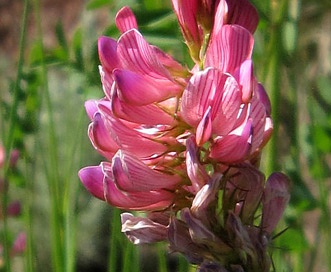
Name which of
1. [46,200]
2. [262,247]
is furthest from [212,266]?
[46,200]

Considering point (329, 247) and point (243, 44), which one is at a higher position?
point (243, 44)

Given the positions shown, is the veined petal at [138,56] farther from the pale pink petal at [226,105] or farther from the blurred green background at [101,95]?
the blurred green background at [101,95]

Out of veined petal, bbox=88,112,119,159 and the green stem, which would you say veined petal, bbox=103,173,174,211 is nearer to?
veined petal, bbox=88,112,119,159

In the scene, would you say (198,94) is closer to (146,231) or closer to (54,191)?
(146,231)

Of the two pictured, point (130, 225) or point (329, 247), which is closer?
point (130, 225)

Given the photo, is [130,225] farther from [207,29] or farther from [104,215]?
[104,215]

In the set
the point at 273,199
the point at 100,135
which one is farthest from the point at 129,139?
the point at 273,199

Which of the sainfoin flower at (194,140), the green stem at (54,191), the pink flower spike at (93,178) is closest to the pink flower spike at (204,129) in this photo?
the sainfoin flower at (194,140)
